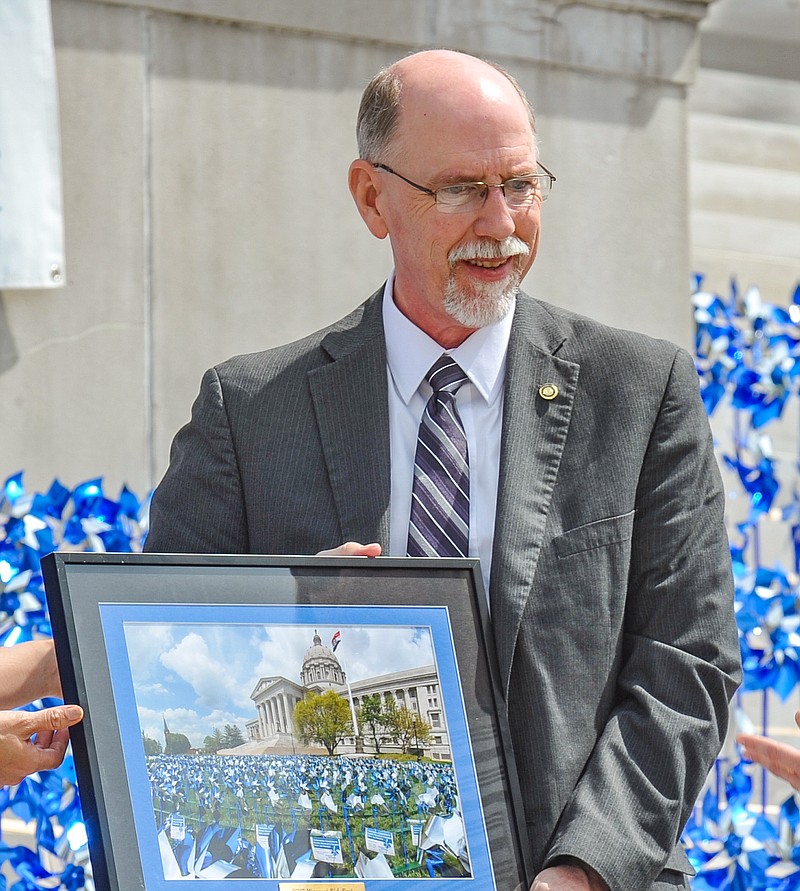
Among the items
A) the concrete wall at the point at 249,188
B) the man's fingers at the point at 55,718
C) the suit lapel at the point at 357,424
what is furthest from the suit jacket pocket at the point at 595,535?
the concrete wall at the point at 249,188

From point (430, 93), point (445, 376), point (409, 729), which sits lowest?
point (409, 729)

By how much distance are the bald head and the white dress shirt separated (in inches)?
12.9

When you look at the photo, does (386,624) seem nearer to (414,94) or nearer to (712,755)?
(712,755)

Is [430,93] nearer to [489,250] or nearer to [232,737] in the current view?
[489,250]

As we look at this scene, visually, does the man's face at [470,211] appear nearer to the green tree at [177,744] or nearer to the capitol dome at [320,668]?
the capitol dome at [320,668]

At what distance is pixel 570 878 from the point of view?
214cm

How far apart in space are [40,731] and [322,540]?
56 cm

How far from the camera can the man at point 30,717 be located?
79.9 inches

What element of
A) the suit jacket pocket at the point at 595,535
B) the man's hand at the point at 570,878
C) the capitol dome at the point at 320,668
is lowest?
the man's hand at the point at 570,878

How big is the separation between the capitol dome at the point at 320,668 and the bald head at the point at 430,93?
903 mm

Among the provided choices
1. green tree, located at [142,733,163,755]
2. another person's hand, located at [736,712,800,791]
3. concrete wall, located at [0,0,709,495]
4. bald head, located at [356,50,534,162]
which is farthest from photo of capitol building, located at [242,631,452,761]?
concrete wall, located at [0,0,709,495]

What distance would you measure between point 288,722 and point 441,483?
0.49 m

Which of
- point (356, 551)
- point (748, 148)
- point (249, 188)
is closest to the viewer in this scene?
point (356, 551)

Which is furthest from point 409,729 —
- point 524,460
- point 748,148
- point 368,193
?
point 748,148
